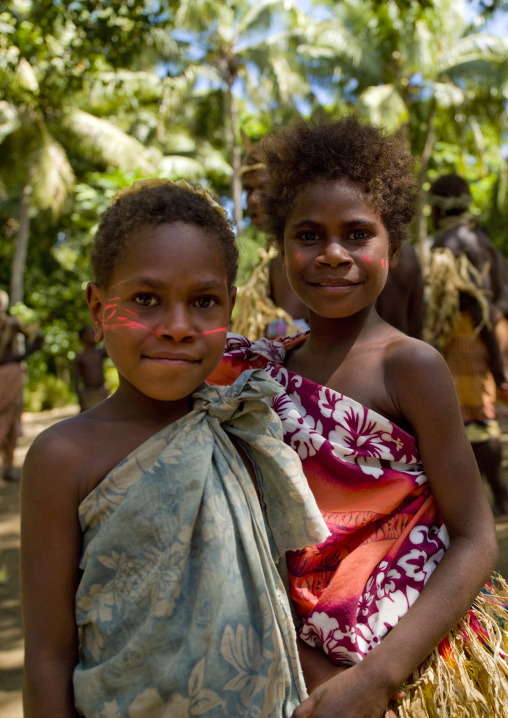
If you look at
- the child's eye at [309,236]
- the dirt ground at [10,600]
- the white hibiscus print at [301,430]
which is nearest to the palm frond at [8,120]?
the dirt ground at [10,600]

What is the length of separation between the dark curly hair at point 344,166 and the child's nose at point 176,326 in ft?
1.66

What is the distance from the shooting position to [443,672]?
1.41m

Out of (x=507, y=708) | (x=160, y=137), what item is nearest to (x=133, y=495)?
(x=507, y=708)

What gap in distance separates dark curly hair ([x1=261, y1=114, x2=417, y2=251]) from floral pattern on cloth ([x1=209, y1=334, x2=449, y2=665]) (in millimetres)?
506

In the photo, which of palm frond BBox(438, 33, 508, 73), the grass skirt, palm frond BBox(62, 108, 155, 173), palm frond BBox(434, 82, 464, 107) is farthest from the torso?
palm frond BBox(438, 33, 508, 73)

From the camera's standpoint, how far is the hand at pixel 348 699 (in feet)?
4.10

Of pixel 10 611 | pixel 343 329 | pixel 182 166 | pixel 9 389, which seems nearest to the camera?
pixel 343 329

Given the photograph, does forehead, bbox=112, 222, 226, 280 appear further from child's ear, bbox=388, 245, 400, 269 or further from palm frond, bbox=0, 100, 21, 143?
palm frond, bbox=0, 100, 21, 143

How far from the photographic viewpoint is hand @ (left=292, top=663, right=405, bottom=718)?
1.25 meters

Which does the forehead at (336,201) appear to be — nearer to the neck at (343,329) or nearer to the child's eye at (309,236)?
the child's eye at (309,236)

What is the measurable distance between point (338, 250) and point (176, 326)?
1.52ft

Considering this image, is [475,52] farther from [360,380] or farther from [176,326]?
[176,326]

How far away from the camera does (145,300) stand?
1.34m

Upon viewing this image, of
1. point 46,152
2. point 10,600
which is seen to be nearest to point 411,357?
point 10,600
